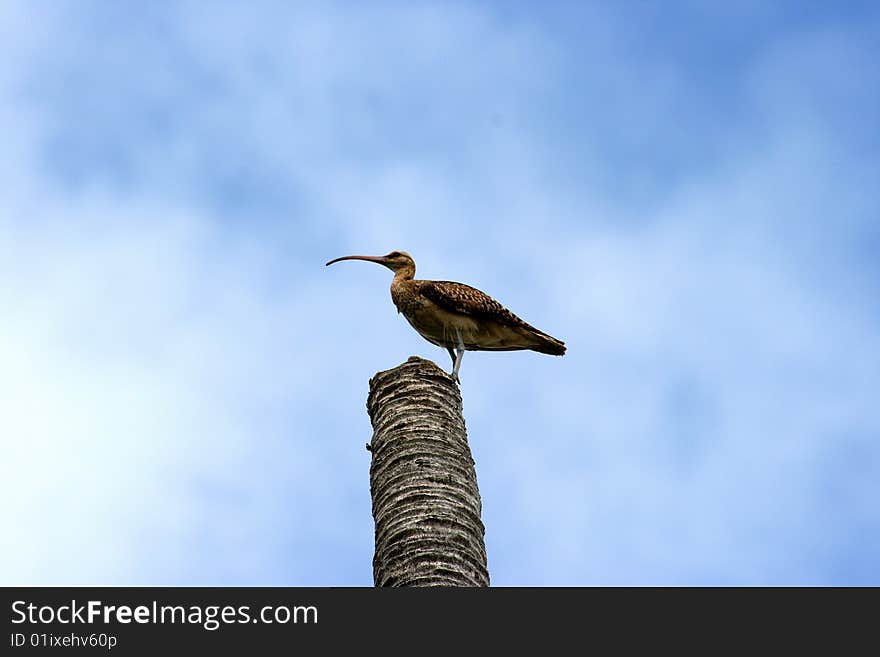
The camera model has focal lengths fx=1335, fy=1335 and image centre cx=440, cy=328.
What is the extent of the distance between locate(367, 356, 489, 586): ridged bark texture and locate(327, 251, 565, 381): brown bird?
301 centimetres

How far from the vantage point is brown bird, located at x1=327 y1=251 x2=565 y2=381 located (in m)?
13.0

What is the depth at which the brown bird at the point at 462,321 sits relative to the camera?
42.7ft

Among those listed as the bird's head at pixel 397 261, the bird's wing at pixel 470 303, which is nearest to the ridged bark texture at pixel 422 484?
the bird's wing at pixel 470 303

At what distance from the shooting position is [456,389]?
387 inches

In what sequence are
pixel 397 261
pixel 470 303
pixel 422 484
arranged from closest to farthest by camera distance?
pixel 422 484 → pixel 470 303 → pixel 397 261

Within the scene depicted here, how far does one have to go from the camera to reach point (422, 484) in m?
8.62

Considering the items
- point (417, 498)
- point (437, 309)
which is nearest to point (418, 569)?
point (417, 498)

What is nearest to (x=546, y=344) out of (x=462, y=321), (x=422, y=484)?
(x=462, y=321)

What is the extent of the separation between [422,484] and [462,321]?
456 cm

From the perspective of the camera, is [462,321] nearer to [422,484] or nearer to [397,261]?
[397,261]

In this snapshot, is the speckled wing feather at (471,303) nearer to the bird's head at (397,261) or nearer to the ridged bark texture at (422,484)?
the bird's head at (397,261)

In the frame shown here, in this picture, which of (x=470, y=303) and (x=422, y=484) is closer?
(x=422, y=484)
